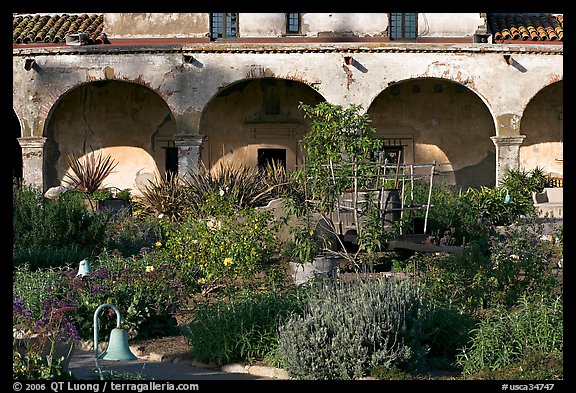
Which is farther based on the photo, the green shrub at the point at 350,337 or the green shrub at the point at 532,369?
the green shrub at the point at 350,337

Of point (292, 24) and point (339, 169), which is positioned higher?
point (292, 24)

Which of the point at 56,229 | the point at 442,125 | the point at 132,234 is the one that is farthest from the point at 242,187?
the point at 442,125

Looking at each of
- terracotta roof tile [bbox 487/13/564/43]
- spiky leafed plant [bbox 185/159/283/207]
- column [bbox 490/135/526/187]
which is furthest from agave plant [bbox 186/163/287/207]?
terracotta roof tile [bbox 487/13/564/43]

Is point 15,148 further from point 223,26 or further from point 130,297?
point 130,297

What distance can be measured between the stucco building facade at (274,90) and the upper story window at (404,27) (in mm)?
36

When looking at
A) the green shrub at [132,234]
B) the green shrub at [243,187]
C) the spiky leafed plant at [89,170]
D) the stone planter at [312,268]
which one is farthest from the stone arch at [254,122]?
the stone planter at [312,268]

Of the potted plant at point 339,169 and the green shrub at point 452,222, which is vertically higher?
the potted plant at point 339,169

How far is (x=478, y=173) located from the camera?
24.5 m

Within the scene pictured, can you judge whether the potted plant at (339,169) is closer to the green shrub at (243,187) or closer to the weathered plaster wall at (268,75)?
the green shrub at (243,187)

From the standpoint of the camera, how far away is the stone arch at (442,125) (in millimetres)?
24453

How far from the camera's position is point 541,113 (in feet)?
80.1

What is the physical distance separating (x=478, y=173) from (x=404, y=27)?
4.04m

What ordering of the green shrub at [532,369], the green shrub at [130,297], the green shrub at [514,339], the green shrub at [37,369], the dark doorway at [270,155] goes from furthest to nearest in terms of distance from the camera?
the dark doorway at [270,155] < the green shrub at [130,297] < the green shrub at [514,339] < the green shrub at [532,369] < the green shrub at [37,369]

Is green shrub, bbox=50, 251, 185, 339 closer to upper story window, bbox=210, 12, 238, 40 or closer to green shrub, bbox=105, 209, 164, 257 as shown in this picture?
green shrub, bbox=105, 209, 164, 257
